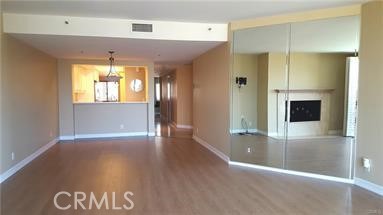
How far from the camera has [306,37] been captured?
4230 millimetres

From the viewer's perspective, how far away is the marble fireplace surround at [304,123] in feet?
14.7

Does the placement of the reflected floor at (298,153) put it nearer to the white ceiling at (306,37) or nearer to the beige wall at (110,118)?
the white ceiling at (306,37)

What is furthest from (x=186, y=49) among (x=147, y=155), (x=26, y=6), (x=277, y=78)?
(x=26, y=6)

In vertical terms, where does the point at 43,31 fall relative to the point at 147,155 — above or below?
above

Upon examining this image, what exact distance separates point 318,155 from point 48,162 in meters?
5.04

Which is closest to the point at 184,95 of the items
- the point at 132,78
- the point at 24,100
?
the point at 132,78

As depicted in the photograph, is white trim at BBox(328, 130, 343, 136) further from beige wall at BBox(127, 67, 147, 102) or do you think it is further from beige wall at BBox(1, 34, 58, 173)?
beige wall at BBox(127, 67, 147, 102)

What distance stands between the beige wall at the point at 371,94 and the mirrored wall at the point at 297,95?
0.49ft

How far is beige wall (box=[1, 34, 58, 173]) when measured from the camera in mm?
3959

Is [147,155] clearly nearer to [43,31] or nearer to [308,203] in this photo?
[43,31]

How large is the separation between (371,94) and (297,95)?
1288mm

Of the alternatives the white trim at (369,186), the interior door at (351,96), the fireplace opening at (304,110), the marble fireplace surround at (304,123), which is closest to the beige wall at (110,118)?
the marble fireplace surround at (304,123)

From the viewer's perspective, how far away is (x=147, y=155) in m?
5.37

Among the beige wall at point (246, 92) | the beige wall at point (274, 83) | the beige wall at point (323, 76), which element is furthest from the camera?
the beige wall at point (246, 92)
